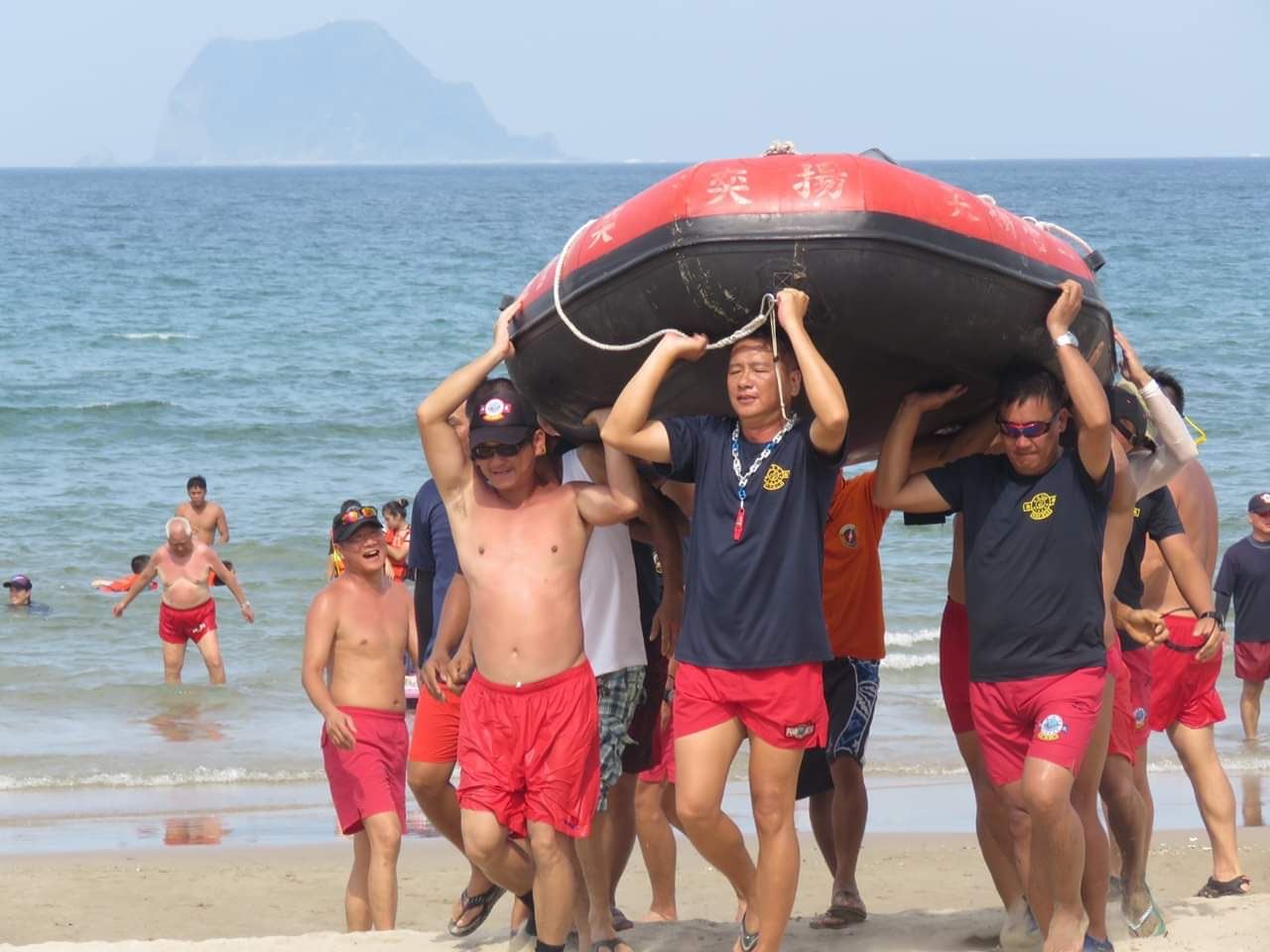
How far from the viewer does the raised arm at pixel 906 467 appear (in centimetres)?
499

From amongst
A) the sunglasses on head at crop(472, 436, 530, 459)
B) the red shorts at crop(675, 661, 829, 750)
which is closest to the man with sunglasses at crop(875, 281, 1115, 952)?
the red shorts at crop(675, 661, 829, 750)

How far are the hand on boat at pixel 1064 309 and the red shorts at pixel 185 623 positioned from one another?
8.56m

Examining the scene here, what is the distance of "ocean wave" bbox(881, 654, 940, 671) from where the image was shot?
12594mm

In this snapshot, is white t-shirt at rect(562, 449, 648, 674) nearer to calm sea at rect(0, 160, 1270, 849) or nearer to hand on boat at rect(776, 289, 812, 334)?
hand on boat at rect(776, 289, 812, 334)

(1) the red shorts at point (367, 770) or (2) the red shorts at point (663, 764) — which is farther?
(1) the red shorts at point (367, 770)

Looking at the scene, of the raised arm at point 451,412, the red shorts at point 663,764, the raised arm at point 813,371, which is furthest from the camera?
the red shorts at point 663,764

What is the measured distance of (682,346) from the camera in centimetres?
476

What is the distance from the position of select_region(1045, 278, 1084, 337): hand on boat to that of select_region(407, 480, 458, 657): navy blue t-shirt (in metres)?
2.01

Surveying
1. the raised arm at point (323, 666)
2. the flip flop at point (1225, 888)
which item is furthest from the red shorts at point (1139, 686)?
the raised arm at point (323, 666)

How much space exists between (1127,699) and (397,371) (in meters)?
24.3

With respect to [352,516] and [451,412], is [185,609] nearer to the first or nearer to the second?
[352,516]

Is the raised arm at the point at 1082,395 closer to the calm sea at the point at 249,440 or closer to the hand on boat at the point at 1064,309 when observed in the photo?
the hand on boat at the point at 1064,309

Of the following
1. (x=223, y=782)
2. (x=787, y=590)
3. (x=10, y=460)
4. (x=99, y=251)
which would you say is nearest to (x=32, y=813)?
(x=223, y=782)

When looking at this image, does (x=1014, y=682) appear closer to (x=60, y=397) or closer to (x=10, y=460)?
(x=10, y=460)
